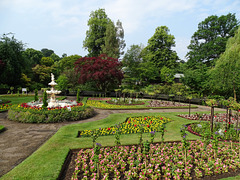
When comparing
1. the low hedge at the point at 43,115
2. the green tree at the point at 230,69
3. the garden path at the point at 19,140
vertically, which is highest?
the green tree at the point at 230,69

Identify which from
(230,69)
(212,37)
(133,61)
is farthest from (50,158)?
(212,37)

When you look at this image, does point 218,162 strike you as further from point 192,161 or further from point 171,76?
point 171,76

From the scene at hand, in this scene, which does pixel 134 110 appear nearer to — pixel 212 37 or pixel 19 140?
pixel 19 140

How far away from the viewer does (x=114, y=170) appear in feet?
12.2

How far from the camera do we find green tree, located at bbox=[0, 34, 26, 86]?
24514 mm

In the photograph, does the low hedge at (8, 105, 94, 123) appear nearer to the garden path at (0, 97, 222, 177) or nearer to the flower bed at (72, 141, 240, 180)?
the garden path at (0, 97, 222, 177)

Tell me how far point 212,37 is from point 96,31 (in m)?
25.2

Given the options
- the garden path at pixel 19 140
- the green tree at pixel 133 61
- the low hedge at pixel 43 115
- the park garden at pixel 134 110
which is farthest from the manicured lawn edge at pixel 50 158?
the green tree at pixel 133 61

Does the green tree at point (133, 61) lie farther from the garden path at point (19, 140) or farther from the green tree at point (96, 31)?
the garden path at point (19, 140)

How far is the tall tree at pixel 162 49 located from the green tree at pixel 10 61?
26324 millimetres

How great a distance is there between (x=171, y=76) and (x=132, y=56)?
913 centimetres

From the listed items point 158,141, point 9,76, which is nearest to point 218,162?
point 158,141

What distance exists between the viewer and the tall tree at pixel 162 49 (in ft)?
112

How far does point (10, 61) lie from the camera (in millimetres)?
25172
